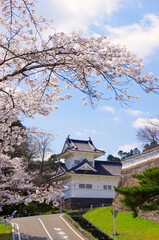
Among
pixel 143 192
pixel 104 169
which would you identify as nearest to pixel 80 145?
pixel 104 169

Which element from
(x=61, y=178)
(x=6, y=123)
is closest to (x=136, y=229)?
(x=6, y=123)

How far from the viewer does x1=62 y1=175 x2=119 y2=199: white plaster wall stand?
32.1 m

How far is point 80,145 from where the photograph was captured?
36.8 metres

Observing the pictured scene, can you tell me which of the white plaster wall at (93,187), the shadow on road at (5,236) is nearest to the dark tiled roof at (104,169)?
the white plaster wall at (93,187)

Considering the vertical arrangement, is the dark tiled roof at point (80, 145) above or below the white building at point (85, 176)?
above

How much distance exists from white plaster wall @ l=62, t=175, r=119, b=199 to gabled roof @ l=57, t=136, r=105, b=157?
3.77 meters

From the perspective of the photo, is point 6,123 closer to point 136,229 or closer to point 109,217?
point 136,229

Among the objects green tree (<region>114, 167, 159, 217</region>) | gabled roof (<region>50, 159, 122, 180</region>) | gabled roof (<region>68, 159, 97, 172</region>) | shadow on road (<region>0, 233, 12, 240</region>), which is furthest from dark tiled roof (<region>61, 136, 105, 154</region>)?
green tree (<region>114, 167, 159, 217</region>)

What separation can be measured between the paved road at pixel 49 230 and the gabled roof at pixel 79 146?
12.7 m

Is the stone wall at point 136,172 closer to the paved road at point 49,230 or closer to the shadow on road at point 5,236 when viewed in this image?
the paved road at point 49,230

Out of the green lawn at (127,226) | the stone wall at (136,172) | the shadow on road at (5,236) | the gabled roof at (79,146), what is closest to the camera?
the green lawn at (127,226)

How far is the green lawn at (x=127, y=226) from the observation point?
15.2 m

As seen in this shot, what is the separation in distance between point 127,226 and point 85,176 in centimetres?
1581

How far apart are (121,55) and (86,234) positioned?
50.6 feet
